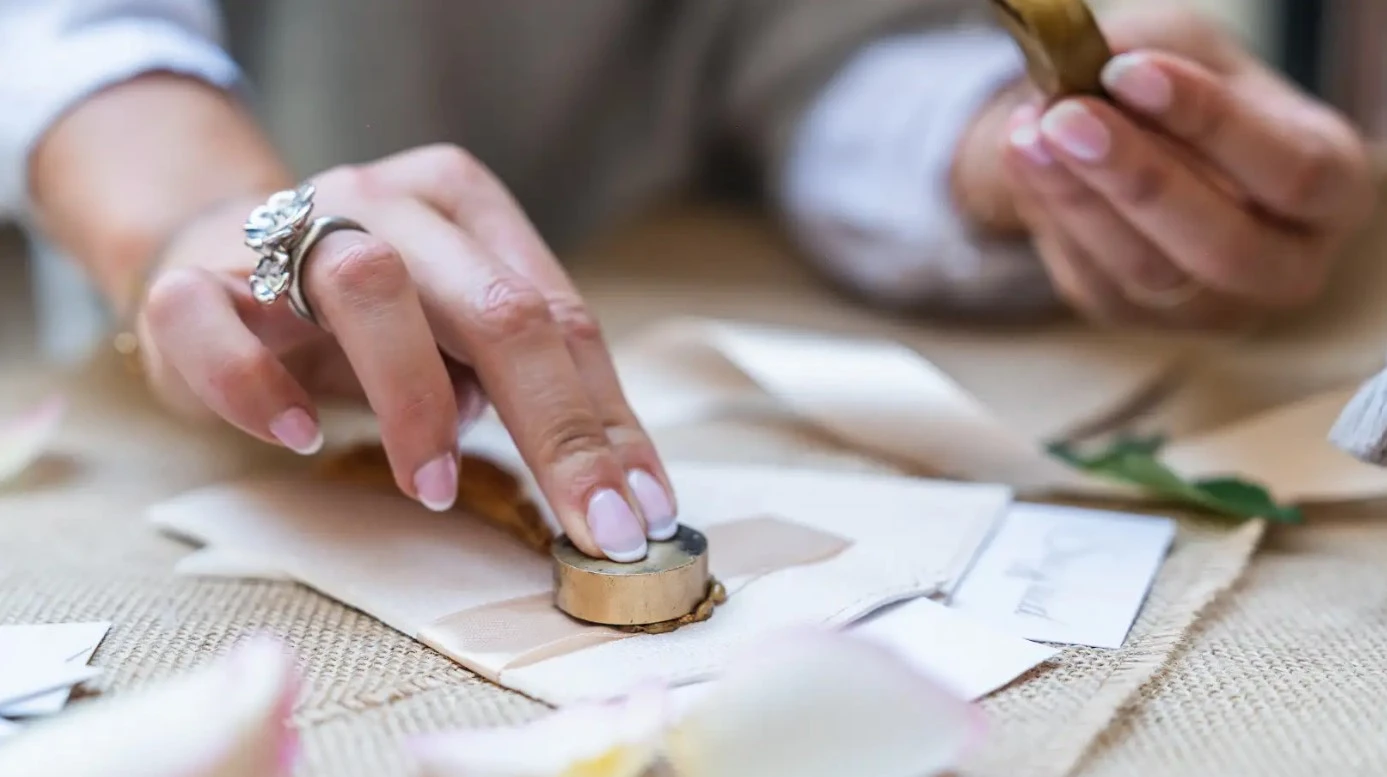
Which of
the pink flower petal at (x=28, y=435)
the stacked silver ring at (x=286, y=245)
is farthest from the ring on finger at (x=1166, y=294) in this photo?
the pink flower petal at (x=28, y=435)

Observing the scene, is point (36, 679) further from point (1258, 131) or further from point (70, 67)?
point (1258, 131)

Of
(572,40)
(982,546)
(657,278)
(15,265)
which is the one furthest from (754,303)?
(15,265)

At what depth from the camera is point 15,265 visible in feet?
3.35

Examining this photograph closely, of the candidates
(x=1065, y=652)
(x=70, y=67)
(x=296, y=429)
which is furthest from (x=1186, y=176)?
(x=70, y=67)

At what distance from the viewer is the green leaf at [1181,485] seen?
1.44ft

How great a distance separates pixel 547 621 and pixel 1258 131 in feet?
1.10

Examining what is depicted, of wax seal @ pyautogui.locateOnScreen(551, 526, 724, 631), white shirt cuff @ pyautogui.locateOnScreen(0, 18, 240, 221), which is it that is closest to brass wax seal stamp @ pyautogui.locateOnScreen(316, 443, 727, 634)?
wax seal @ pyautogui.locateOnScreen(551, 526, 724, 631)

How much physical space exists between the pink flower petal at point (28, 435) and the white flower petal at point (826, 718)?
0.35m

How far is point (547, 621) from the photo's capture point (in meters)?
0.35

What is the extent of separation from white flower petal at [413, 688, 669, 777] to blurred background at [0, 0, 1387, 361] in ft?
1.72

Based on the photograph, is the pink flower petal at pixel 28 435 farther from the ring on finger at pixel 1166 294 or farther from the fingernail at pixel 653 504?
the ring on finger at pixel 1166 294

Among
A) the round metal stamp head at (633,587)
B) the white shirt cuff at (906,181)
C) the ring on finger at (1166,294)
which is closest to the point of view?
the round metal stamp head at (633,587)

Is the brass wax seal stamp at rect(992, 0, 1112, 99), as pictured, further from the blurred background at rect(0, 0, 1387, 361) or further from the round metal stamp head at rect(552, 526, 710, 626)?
the blurred background at rect(0, 0, 1387, 361)

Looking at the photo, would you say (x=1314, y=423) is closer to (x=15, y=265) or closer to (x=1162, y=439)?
(x=1162, y=439)
